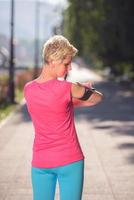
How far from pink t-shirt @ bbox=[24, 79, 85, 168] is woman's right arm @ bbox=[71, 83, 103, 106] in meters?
0.04

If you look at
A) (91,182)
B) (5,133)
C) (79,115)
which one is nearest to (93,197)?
(91,182)

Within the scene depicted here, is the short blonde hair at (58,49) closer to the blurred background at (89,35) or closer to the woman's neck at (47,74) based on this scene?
the woman's neck at (47,74)

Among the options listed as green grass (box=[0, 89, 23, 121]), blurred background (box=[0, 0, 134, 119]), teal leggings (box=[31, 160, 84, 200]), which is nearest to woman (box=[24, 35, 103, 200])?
teal leggings (box=[31, 160, 84, 200])

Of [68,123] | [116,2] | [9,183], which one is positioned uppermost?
[68,123]

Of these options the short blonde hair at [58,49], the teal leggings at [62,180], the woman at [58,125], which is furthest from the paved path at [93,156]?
the short blonde hair at [58,49]

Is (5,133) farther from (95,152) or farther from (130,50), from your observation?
(130,50)

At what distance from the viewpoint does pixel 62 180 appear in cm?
445

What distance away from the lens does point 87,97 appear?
176 inches

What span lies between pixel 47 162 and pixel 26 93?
53cm

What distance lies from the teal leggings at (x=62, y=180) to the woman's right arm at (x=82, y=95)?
1.40 feet

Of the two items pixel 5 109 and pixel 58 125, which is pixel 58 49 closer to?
pixel 58 125

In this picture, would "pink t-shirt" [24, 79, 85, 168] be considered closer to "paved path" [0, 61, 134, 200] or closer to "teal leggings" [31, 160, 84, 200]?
"teal leggings" [31, 160, 84, 200]

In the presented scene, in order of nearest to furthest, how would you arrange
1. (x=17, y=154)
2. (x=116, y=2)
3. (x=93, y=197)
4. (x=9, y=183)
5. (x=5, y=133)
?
(x=93, y=197) < (x=9, y=183) < (x=17, y=154) < (x=5, y=133) < (x=116, y=2)

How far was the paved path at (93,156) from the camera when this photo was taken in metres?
8.73
